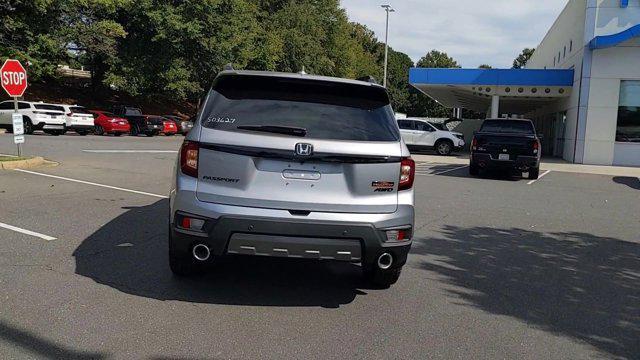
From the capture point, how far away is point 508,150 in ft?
52.7

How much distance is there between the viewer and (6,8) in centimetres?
3325

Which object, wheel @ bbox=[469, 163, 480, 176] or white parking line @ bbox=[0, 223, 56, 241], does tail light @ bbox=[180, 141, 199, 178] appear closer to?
white parking line @ bbox=[0, 223, 56, 241]

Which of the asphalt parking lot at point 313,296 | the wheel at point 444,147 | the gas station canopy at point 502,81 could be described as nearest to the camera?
the asphalt parking lot at point 313,296

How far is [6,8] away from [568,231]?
1412 inches

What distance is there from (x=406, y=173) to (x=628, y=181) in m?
15.7

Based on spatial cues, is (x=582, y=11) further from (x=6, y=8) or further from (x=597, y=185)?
(x=6, y=8)

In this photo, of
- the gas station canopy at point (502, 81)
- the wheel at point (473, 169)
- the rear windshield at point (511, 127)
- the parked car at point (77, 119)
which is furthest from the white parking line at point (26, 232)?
the parked car at point (77, 119)

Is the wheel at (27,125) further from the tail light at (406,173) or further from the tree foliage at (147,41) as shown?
the tail light at (406,173)

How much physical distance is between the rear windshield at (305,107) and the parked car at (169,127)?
3348cm

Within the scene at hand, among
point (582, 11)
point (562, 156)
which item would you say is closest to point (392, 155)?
point (582, 11)

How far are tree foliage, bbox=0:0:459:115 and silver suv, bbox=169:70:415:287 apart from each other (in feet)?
110

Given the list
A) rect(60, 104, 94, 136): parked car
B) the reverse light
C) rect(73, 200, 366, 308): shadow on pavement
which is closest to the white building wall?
rect(73, 200, 366, 308): shadow on pavement

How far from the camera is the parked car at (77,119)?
29.3 metres

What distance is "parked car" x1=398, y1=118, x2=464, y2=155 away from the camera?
2855 cm
